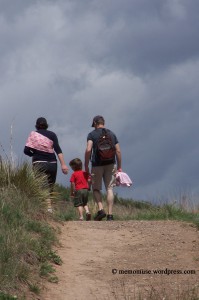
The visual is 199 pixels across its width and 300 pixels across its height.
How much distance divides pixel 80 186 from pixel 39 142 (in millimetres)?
1421

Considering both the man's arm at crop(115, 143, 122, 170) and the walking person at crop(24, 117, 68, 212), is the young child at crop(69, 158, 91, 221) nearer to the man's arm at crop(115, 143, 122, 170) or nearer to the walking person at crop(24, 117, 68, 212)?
the man's arm at crop(115, 143, 122, 170)

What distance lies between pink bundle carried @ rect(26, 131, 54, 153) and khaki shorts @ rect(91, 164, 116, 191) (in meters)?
0.90

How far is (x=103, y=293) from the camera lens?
797cm

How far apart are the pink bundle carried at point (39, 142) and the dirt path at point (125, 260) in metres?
1.31

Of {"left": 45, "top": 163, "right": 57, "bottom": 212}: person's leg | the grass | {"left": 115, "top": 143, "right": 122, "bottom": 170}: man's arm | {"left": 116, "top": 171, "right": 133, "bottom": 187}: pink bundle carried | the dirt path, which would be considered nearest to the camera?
the grass

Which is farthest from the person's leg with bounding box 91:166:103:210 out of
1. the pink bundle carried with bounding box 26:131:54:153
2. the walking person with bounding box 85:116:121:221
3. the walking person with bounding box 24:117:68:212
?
the pink bundle carried with bounding box 26:131:54:153

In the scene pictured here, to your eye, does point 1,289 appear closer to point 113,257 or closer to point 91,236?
point 113,257

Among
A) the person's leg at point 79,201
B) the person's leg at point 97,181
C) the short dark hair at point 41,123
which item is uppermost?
the short dark hair at point 41,123

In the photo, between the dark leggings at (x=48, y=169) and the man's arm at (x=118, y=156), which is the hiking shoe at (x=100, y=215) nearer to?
the man's arm at (x=118, y=156)

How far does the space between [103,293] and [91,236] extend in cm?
259

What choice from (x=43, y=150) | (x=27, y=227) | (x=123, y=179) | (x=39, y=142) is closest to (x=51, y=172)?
(x=43, y=150)

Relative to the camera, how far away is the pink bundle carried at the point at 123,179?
12.3 meters

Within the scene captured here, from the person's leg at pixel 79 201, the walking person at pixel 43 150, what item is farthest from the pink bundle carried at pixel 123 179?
the walking person at pixel 43 150

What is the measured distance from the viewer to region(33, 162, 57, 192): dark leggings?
38.6ft
